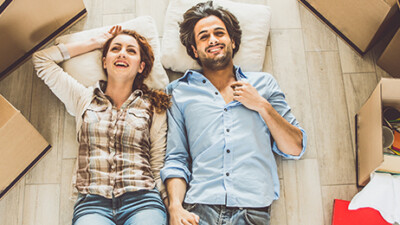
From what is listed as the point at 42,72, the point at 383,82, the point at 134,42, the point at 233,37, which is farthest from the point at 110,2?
the point at 383,82

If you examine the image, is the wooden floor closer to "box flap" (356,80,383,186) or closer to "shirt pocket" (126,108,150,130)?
"box flap" (356,80,383,186)

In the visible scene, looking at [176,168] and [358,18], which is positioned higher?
[358,18]

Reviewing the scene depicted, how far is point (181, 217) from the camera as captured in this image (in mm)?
1553

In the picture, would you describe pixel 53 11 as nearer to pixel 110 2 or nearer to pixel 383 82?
pixel 110 2

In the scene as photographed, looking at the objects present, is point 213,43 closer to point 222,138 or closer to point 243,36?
point 243,36

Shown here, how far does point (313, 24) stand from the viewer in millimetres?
2107

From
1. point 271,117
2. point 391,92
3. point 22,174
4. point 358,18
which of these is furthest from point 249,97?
point 22,174

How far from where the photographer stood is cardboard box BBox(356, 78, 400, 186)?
159 centimetres

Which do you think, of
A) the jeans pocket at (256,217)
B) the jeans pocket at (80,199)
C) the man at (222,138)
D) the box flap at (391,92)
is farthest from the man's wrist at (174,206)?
the box flap at (391,92)

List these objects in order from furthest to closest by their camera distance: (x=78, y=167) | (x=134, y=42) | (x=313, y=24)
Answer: (x=313, y=24) < (x=134, y=42) < (x=78, y=167)

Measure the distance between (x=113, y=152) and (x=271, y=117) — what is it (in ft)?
2.56

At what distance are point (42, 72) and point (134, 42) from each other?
1.61 feet

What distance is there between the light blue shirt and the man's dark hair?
20cm

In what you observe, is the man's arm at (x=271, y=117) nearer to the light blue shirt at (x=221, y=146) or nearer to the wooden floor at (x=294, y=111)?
the light blue shirt at (x=221, y=146)
